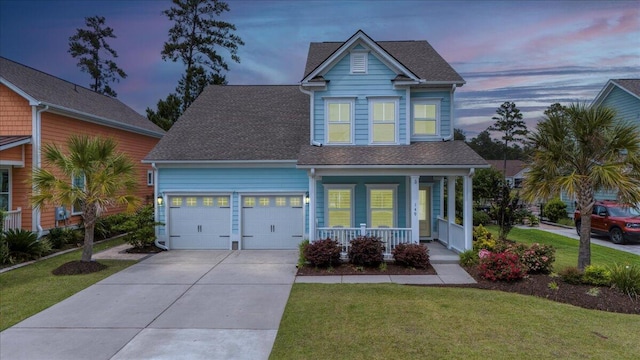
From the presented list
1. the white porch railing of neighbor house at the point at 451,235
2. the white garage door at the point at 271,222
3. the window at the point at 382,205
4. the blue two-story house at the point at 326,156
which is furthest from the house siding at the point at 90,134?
the white porch railing of neighbor house at the point at 451,235

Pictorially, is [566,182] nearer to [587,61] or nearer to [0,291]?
[0,291]

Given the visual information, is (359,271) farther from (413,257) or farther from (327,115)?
(327,115)

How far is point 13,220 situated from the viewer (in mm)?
12586

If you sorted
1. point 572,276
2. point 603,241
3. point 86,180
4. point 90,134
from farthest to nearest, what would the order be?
point 90,134
point 603,241
point 86,180
point 572,276

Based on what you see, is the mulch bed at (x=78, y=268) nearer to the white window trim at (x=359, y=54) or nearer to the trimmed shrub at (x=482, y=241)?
the white window trim at (x=359, y=54)

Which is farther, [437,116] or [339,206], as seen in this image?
[437,116]

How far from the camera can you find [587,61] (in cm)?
2259

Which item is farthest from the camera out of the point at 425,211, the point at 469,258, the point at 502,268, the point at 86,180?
the point at 425,211

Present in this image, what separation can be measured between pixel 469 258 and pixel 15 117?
1706cm

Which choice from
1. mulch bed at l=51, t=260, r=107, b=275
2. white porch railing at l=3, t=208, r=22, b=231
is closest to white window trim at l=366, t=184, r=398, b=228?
mulch bed at l=51, t=260, r=107, b=275

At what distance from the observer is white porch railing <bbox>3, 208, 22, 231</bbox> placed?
12.2 metres

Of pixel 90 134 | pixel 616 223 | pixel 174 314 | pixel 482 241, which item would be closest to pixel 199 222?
pixel 174 314

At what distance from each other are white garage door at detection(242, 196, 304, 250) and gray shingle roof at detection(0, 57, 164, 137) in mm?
8726

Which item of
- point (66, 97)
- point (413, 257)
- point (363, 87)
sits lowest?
point (413, 257)
